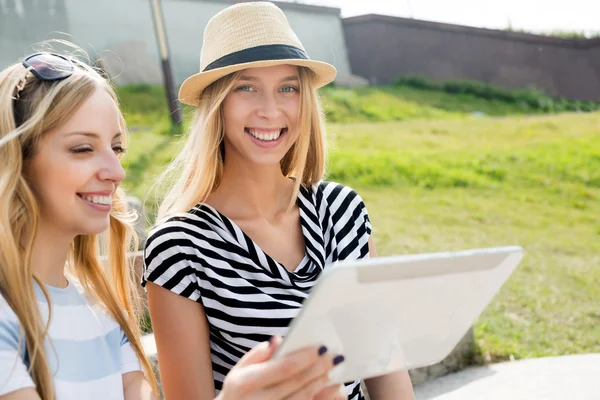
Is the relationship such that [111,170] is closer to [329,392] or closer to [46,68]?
[46,68]

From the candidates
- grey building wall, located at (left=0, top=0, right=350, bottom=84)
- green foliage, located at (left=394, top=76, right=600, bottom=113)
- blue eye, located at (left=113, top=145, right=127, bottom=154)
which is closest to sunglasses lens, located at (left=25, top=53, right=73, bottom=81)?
blue eye, located at (left=113, top=145, right=127, bottom=154)

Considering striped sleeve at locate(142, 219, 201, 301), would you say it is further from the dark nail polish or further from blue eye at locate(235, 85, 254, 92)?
the dark nail polish

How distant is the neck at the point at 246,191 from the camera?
82.9 inches

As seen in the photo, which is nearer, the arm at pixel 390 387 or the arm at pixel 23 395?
the arm at pixel 23 395

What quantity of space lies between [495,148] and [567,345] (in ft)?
15.1

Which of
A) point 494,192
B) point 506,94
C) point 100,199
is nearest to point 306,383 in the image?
point 100,199

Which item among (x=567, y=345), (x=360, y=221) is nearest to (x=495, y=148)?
(x=567, y=345)

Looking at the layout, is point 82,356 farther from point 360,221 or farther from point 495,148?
point 495,148

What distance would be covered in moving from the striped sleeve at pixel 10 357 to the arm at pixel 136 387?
0.34 m

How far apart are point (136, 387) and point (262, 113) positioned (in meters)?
0.77

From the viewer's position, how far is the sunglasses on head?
1.50 metres

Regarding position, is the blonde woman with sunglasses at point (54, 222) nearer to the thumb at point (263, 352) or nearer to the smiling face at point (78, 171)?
the smiling face at point (78, 171)

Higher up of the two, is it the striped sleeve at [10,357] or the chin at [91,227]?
the chin at [91,227]

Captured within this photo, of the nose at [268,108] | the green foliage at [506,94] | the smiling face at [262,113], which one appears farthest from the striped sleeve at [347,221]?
the green foliage at [506,94]
